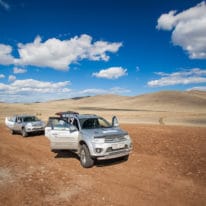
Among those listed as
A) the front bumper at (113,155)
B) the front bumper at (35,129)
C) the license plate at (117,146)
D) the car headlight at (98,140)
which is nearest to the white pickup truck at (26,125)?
the front bumper at (35,129)

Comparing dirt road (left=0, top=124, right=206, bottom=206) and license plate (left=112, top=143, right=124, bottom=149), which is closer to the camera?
dirt road (left=0, top=124, right=206, bottom=206)

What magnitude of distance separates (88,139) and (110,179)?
179cm

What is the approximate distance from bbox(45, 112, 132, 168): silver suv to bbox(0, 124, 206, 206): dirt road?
1.70 feet

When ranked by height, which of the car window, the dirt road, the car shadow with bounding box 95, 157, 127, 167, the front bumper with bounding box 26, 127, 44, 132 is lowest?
the dirt road

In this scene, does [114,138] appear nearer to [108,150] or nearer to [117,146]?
[117,146]

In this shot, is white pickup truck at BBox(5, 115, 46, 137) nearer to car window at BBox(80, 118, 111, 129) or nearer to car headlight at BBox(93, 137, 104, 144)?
car window at BBox(80, 118, 111, 129)

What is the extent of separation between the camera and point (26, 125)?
16891 millimetres

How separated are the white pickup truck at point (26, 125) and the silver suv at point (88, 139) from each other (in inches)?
289

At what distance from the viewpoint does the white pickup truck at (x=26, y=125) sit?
661 inches

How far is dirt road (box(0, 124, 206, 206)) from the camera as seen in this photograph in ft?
17.8

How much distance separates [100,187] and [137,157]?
352cm

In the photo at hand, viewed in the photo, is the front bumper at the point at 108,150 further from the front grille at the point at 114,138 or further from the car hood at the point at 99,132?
Answer: the car hood at the point at 99,132

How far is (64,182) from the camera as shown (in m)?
6.66

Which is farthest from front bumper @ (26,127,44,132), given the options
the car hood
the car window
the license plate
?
the license plate
